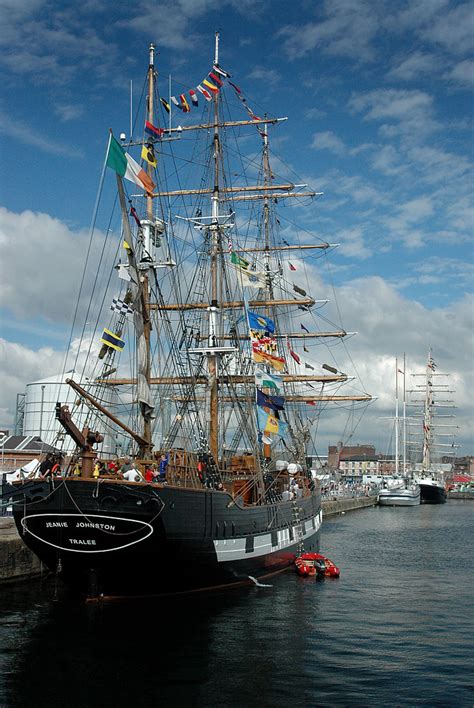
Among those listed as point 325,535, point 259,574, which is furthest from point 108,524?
point 325,535

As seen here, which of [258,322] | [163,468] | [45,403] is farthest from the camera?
[45,403]

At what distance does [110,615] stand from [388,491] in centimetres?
8948

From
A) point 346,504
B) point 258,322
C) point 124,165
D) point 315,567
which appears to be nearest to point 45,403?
point 258,322

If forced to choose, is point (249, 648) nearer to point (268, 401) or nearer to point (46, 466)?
point (46, 466)

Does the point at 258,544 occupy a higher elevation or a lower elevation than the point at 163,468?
lower

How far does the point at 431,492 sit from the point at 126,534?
4133 inches

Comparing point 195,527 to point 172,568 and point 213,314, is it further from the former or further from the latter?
point 213,314

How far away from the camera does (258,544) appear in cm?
2766

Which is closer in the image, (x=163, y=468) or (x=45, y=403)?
(x=163, y=468)

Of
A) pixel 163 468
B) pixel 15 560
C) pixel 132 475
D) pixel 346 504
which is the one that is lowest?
pixel 346 504

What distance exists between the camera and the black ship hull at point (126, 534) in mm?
21031

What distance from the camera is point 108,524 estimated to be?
69.1 feet

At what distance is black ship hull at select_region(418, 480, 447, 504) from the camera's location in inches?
4624

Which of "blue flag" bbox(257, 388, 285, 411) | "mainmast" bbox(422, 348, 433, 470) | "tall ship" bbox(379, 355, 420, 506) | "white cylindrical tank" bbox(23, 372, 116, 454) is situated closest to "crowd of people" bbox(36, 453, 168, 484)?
"blue flag" bbox(257, 388, 285, 411)
